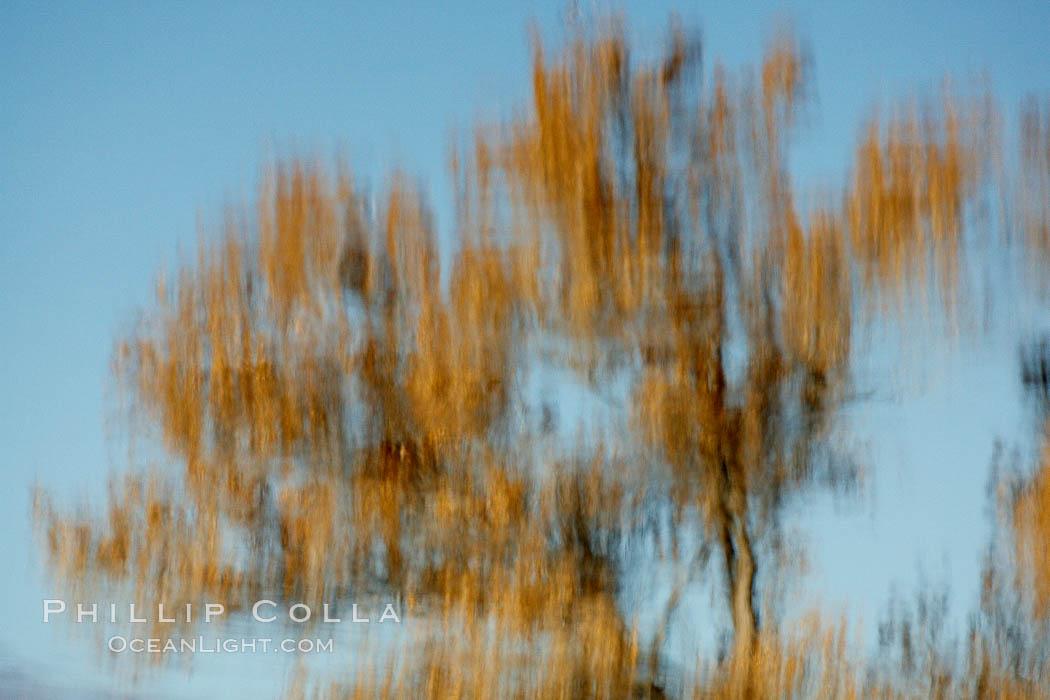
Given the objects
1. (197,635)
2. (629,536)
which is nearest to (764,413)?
(629,536)

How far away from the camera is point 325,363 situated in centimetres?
493

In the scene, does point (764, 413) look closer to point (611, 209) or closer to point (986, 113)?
point (611, 209)

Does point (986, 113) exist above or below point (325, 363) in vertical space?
above

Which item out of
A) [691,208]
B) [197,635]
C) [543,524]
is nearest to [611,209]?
[691,208]

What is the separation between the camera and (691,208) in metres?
4.88

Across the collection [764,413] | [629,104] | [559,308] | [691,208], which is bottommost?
[764,413]

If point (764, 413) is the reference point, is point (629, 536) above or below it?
below

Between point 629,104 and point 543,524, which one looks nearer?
point 543,524

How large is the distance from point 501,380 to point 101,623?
1495mm

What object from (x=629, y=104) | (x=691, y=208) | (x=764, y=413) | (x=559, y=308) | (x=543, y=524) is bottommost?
(x=543, y=524)

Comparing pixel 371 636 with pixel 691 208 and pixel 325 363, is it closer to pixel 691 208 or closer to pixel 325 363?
pixel 325 363

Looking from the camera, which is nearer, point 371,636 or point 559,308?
point 371,636

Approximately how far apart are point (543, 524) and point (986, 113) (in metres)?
1.90

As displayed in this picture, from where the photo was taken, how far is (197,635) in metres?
4.75
